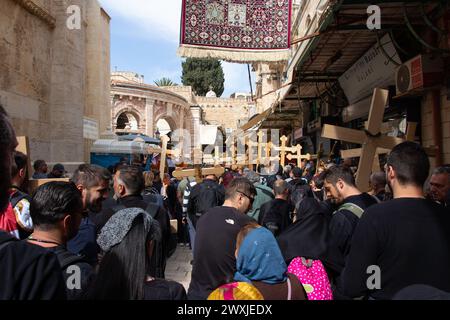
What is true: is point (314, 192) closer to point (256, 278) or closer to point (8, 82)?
point (256, 278)

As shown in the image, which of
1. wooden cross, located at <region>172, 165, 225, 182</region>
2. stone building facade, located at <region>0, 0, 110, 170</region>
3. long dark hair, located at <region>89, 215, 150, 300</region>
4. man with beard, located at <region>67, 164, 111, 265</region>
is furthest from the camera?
stone building facade, located at <region>0, 0, 110, 170</region>

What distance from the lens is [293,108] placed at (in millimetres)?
16156

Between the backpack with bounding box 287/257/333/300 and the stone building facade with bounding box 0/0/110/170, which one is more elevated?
the stone building facade with bounding box 0/0/110/170

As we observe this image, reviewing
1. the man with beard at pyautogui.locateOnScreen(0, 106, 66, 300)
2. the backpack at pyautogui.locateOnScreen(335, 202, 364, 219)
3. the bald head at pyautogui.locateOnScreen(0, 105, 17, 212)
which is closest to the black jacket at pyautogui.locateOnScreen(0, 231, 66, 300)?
the man with beard at pyautogui.locateOnScreen(0, 106, 66, 300)

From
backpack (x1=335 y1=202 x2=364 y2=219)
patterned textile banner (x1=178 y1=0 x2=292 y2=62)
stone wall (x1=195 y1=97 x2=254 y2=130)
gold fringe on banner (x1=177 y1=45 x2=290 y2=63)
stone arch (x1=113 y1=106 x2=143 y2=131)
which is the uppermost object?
stone wall (x1=195 y1=97 x2=254 y2=130)

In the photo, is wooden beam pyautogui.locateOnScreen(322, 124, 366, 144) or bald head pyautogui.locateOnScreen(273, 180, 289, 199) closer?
wooden beam pyautogui.locateOnScreen(322, 124, 366, 144)

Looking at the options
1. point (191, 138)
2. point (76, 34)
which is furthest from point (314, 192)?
point (191, 138)

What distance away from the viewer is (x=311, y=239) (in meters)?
3.08

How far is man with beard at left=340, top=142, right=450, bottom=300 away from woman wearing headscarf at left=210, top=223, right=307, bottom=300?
0.36 meters

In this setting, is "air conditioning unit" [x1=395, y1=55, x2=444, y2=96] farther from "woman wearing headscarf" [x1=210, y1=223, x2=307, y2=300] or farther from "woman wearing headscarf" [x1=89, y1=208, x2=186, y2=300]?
"woman wearing headscarf" [x1=89, y1=208, x2=186, y2=300]

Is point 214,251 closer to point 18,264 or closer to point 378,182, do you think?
point 18,264

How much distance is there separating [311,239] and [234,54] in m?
5.43

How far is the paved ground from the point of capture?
6.41 meters

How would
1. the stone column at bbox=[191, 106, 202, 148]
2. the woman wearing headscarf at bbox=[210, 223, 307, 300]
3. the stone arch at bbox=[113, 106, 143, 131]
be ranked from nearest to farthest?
the woman wearing headscarf at bbox=[210, 223, 307, 300] < the stone arch at bbox=[113, 106, 143, 131] < the stone column at bbox=[191, 106, 202, 148]
